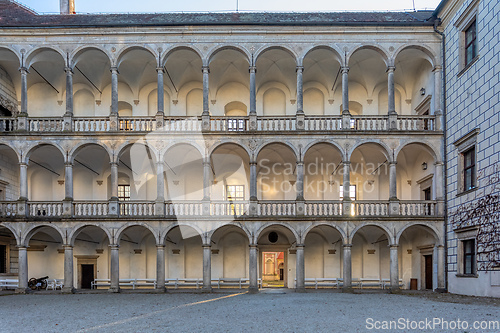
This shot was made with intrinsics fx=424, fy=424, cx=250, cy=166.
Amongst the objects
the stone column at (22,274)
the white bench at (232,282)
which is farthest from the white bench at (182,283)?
the stone column at (22,274)

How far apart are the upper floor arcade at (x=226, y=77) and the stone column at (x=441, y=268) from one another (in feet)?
17.1

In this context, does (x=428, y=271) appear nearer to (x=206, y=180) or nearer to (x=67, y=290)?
(x=206, y=180)

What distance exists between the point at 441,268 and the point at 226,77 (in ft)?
44.6

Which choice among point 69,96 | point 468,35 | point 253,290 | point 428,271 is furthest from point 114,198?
point 468,35

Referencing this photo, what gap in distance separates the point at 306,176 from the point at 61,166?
12.7m

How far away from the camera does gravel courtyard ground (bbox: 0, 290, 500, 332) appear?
9.55 m

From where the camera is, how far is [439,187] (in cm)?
1814

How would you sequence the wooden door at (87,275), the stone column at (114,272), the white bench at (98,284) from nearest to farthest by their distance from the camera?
the stone column at (114,272) < the white bench at (98,284) < the wooden door at (87,275)

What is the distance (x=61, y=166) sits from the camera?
21.9m

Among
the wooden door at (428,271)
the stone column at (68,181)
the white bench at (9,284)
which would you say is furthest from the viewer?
the wooden door at (428,271)

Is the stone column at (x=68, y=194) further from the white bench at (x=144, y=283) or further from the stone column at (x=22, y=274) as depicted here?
the white bench at (x=144, y=283)

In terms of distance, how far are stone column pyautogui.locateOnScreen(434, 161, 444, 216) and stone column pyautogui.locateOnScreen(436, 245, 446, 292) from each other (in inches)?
60.5

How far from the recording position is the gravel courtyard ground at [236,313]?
955 cm

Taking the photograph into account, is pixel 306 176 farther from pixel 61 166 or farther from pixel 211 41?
pixel 61 166
